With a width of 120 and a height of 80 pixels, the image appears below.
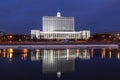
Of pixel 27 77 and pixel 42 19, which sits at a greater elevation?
pixel 42 19

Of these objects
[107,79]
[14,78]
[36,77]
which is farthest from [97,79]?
[14,78]

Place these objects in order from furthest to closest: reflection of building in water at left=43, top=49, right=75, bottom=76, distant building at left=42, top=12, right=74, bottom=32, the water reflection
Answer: distant building at left=42, top=12, right=74, bottom=32 → the water reflection → reflection of building in water at left=43, top=49, right=75, bottom=76

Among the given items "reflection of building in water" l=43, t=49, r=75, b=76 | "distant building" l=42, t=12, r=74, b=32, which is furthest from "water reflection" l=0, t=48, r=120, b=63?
"distant building" l=42, t=12, r=74, b=32

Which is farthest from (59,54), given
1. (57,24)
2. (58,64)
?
(57,24)

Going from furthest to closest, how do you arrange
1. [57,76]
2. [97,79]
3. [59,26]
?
1. [59,26]
2. [57,76]
3. [97,79]

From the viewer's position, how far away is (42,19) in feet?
358

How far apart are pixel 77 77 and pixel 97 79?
0.98 meters

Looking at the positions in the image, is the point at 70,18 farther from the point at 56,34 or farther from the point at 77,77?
the point at 77,77

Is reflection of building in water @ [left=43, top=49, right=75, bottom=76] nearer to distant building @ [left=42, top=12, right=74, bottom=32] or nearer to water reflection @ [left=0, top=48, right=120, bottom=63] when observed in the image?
water reflection @ [left=0, top=48, right=120, bottom=63]

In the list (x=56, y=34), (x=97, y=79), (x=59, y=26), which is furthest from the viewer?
(x=59, y=26)

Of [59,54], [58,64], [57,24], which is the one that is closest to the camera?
[58,64]

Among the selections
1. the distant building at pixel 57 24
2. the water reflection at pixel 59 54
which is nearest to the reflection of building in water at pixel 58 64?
the water reflection at pixel 59 54

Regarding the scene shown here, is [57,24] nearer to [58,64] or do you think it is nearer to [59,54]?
[59,54]

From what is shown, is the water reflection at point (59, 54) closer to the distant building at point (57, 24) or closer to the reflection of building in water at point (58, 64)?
the reflection of building in water at point (58, 64)
